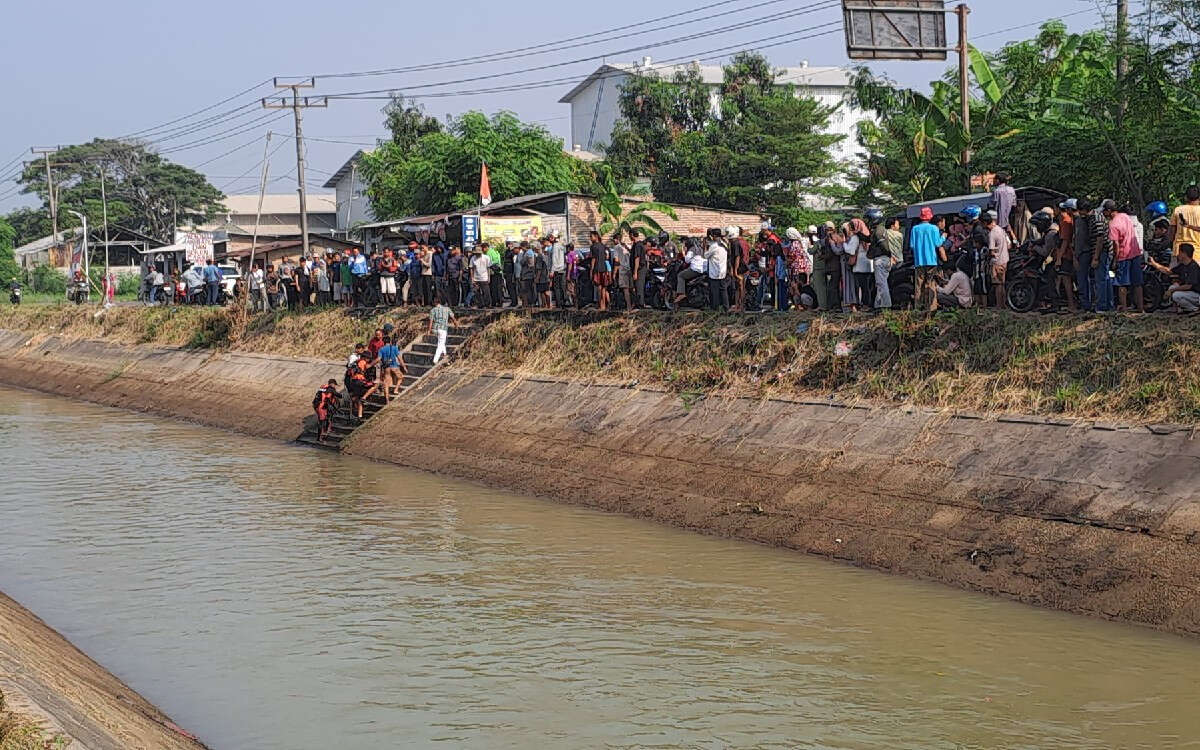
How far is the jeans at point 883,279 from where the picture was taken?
63.9 ft

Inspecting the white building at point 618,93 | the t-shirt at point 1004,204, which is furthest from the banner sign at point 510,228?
the white building at point 618,93

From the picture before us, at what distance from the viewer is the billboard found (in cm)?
2114

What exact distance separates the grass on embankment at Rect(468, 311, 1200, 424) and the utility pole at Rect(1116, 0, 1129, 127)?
8.39m

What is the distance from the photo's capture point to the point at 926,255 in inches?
730

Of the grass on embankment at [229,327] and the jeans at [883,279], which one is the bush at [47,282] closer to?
the grass on embankment at [229,327]

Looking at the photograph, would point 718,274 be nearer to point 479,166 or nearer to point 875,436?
point 875,436

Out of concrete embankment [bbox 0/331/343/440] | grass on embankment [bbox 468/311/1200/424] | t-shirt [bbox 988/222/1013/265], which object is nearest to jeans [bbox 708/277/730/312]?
grass on embankment [bbox 468/311/1200/424]

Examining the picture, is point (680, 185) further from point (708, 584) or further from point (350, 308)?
point (708, 584)

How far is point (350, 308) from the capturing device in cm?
3328

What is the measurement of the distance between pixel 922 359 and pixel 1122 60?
10199 millimetres

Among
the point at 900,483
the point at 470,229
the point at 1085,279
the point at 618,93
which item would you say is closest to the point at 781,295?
the point at 1085,279

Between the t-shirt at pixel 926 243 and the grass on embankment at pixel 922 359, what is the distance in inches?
32.7

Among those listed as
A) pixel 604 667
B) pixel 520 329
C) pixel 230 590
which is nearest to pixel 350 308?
pixel 520 329

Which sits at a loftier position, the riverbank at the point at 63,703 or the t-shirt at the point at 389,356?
the t-shirt at the point at 389,356
